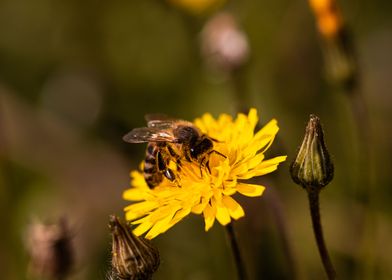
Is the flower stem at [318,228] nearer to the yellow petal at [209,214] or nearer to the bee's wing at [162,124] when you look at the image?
the yellow petal at [209,214]

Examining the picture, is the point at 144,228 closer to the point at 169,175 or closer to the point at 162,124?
the point at 169,175

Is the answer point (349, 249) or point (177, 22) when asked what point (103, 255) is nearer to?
point (349, 249)

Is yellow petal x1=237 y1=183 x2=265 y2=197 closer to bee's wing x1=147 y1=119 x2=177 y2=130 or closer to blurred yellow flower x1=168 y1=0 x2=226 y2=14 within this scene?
bee's wing x1=147 y1=119 x2=177 y2=130

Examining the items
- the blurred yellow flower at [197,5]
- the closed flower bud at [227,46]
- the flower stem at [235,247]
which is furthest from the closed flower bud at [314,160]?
the blurred yellow flower at [197,5]

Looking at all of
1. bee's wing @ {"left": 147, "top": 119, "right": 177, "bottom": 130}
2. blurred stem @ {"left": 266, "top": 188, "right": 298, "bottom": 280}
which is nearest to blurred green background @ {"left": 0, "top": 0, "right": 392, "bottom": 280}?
blurred stem @ {"left": 266, "top": 188, "right": 298, "bottom": 280}

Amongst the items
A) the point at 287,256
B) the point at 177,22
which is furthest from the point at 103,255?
the point at 177,22

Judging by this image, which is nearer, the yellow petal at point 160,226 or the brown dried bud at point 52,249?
the yellow petal at point 160,226
